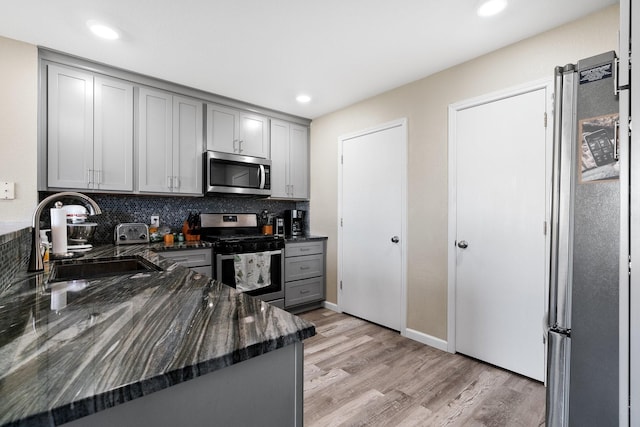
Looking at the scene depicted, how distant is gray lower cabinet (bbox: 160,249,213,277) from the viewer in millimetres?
2736

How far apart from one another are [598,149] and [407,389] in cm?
175

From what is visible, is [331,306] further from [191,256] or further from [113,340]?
[113,340]

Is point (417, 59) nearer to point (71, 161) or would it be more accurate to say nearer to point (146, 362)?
point (146, 362)

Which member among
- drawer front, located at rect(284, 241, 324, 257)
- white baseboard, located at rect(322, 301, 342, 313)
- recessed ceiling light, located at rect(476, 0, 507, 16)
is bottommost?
white baseboard, located at rect(322, 301, 342, 313)

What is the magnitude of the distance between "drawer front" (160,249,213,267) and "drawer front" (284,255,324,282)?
89 centimetres

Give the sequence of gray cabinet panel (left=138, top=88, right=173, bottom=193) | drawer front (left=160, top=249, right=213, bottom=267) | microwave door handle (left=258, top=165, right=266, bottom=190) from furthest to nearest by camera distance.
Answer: microwave door handle (left=258, top=165, right=266, bottom=190), gray cabinet panel (left=138, top=88, right=173, bottom=193), drawer front (left=160, top=249, right=213, bottom=267)

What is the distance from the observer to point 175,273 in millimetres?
1449

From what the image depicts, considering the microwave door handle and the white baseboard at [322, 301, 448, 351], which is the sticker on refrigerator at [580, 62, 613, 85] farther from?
the microwave door handle

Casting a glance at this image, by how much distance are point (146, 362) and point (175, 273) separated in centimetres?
92

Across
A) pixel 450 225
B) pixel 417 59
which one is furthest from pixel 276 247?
pixel 417 59

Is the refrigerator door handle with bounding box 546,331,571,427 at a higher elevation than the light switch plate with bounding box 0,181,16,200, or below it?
below

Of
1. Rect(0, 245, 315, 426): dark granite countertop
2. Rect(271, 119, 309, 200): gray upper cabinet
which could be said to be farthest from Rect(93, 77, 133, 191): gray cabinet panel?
Rect(0, 245, 315, 426): dark granite countertop

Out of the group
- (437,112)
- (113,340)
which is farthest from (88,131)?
(437,112)

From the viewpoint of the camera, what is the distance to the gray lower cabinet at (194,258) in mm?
2736
